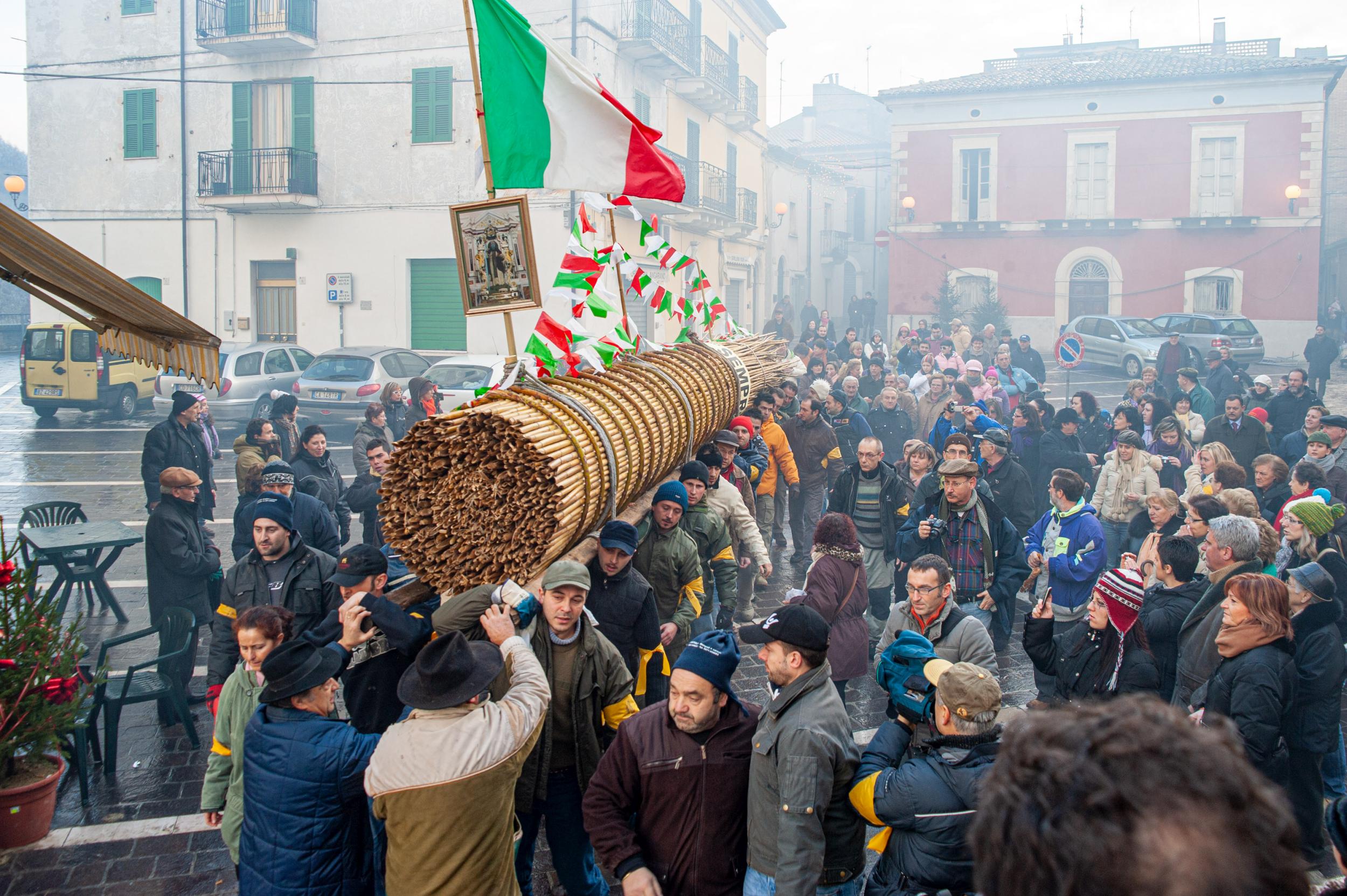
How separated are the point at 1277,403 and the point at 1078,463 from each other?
3.70 m

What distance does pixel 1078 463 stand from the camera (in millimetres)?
10398

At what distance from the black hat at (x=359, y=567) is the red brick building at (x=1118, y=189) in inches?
1266

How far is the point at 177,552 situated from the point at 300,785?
4.00m

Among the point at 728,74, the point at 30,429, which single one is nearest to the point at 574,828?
the point at 30,429

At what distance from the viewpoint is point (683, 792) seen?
3539mm

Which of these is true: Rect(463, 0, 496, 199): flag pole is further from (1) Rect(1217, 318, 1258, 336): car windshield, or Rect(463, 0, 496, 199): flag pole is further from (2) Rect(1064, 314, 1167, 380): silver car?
(1) Rect(1217, 318, 1258, 336): car windshield

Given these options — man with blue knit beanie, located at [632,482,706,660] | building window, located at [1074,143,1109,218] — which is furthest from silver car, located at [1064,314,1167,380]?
man with blue knit beanie, located at [632,482,706,660]

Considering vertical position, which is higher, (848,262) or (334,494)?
(848,262)

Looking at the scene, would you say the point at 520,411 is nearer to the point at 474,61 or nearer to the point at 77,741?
the point at 474,61

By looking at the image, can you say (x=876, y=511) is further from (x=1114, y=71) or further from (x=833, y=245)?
(x=833, y=245)

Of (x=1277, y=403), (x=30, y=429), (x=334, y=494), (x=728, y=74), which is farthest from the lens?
(x=728, y=74)

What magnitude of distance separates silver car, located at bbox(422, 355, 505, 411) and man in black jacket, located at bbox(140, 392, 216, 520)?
702cm

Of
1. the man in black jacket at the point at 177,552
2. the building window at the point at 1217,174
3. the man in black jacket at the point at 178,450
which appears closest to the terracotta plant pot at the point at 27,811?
the man in black jacket at the point at 177,552

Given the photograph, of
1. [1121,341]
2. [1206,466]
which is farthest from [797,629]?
[1121,341]
